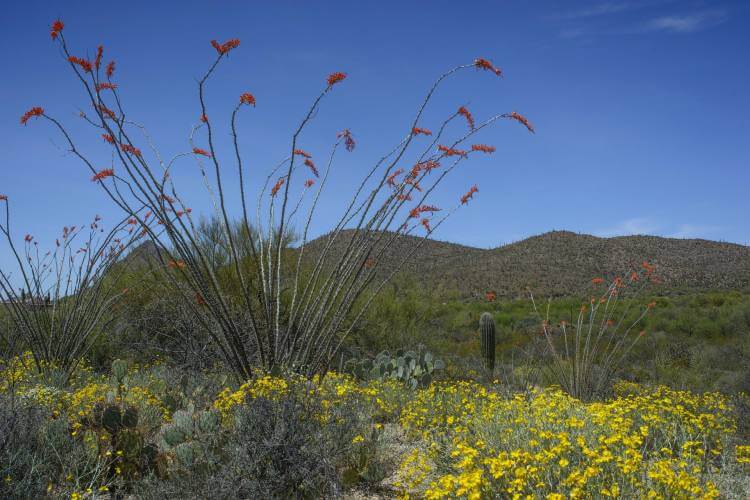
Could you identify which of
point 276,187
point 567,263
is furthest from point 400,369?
point 567,263

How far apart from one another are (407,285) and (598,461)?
A: 1490cm

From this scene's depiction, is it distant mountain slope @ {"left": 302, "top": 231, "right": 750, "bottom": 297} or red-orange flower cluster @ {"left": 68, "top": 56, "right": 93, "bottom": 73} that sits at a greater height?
distant mountain slope @ {"left": 302, "top": 231, "right": 750, "bottom": 297}

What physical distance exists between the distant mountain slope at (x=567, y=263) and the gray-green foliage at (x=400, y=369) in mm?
27541

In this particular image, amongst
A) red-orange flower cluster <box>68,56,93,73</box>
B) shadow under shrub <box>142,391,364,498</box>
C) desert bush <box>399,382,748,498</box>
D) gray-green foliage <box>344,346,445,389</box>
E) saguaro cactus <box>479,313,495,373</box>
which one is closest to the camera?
desert bush <box>399,382,748,498</box>

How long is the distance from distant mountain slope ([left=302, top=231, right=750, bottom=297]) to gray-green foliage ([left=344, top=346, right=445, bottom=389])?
2754 centimetres

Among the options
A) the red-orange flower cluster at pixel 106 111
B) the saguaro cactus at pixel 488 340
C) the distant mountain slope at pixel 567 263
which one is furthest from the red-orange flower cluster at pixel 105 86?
the distant mountain slope at pixel 567 263

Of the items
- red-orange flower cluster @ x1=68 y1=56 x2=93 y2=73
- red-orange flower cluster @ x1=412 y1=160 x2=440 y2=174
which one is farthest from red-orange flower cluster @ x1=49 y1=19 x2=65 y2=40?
red-orange flower cluster @ x1=412 y1=160 x2=440 y2=174

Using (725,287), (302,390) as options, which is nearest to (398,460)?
(302,390)

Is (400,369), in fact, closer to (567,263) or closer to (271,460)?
(271,460)

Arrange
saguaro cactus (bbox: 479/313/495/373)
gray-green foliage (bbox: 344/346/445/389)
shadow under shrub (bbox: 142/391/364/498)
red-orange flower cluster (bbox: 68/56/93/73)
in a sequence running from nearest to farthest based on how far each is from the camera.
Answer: shadow under shrub (bbox: 142/391/364/498) < red-orange flower cluster (bbox: 68/56/93/73) < gray-green foliage (bbox: 344/346/445/389) < saguaro cactus (bbox: 479/313/495/373)

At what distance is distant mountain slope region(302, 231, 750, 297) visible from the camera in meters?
40.9

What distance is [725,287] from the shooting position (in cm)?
3803

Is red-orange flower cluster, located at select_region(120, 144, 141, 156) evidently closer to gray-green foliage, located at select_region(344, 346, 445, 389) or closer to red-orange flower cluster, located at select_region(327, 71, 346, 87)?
red-orange flower cluster, located at select_region(327, 71, 346, 87)

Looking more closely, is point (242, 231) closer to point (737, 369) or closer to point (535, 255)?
point (737, 369)
